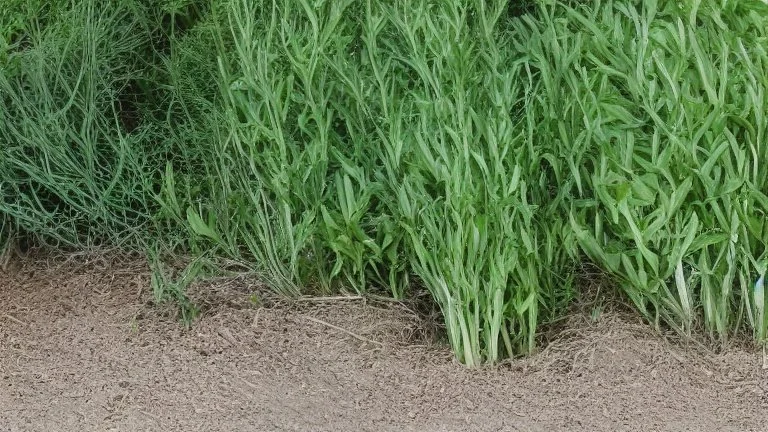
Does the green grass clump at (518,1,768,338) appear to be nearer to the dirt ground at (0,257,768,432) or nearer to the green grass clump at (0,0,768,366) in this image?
the green grass clump at (0,0,768,366)

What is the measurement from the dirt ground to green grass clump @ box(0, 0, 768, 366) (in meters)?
0.10

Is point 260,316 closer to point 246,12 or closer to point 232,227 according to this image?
point 232,227

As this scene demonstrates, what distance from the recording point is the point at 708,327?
2.49 metres

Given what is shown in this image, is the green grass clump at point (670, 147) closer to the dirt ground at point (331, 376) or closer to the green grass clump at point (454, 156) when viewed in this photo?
the green grass clump at point (454, 156)

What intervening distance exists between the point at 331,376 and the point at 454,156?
0.65 m

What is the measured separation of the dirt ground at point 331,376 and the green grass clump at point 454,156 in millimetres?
100

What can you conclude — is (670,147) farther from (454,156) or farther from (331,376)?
(331,376)

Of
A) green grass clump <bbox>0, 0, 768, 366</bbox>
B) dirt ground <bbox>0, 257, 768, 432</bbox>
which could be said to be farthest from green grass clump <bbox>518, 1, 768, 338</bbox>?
dirt ground <bbox>0, 257, 768, 432</bbox>

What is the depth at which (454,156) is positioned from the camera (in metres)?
2.38

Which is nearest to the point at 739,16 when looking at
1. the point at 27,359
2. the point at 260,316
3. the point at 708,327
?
the point at 708,327

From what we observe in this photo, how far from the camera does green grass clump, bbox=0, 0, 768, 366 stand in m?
2.35

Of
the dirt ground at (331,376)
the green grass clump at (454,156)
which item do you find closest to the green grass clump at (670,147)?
the green grass clump at (454,156)

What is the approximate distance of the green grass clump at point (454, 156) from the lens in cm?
235

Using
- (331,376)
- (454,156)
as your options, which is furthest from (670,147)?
(331,376)
